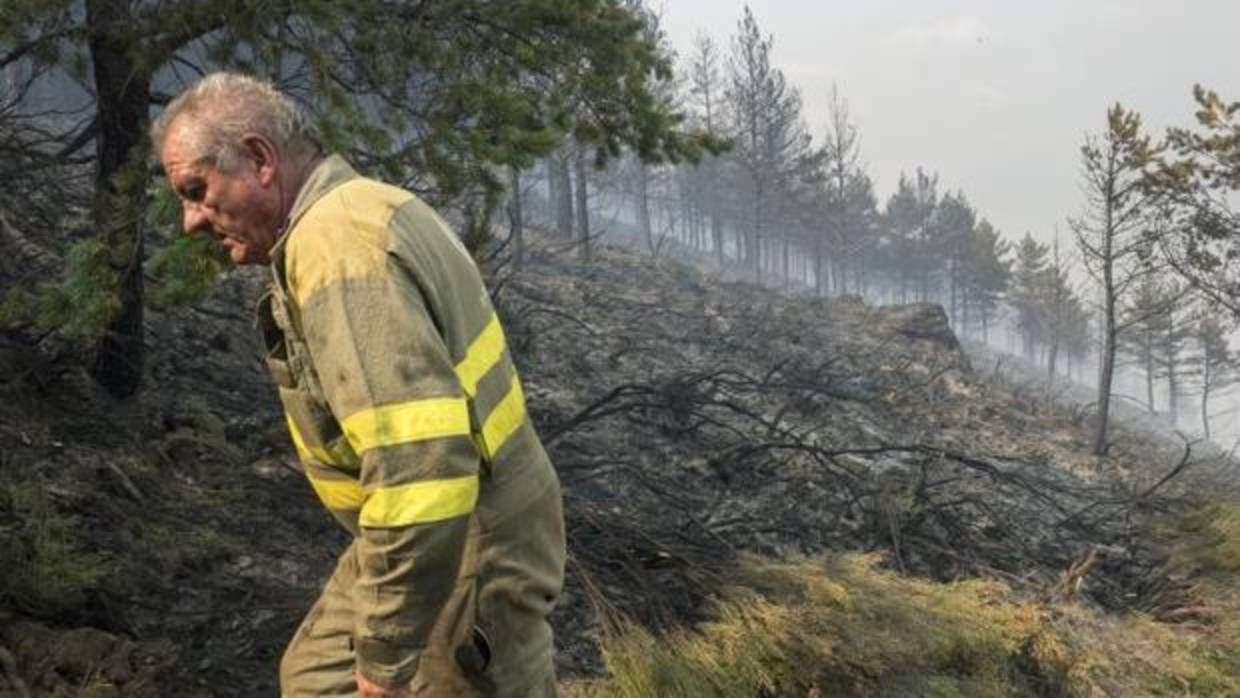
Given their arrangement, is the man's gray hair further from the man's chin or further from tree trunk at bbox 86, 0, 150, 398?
tree trunk at bbox 86, 0, 150, 398

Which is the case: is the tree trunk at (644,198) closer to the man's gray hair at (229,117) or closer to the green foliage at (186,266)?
the green foliage at (186,266)

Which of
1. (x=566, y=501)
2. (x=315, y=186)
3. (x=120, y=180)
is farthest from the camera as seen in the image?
(x=566, y=501)

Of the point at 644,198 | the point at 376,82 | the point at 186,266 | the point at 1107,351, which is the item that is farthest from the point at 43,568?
the point at 644,198

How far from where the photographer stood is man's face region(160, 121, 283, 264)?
186cm

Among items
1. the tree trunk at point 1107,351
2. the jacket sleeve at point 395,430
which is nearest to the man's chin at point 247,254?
the jacket sleeve at point 395,430

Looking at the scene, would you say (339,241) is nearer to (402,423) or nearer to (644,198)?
(402,423)

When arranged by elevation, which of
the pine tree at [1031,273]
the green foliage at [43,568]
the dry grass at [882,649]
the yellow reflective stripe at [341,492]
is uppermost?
the yellow reflective stripe at [341,492]

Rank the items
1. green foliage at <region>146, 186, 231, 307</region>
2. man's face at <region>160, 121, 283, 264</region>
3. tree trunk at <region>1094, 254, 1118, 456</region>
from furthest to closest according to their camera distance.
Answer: tree trunk at <region>1094, 254, 1118, 456</region>, green foliage at <region>146, 186, 231, 307</region>, man's face at <region>160, 121, 283, 264</region>

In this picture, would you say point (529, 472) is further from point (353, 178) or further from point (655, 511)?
point (655, 511)

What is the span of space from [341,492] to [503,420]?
1.24 feet

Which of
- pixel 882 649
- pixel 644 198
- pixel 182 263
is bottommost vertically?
pixel 882 649

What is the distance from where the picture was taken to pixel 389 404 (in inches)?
64.1

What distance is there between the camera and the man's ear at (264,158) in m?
1.87

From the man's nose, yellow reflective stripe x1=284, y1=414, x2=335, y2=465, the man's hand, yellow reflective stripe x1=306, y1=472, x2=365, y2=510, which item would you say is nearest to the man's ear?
the man's nose
